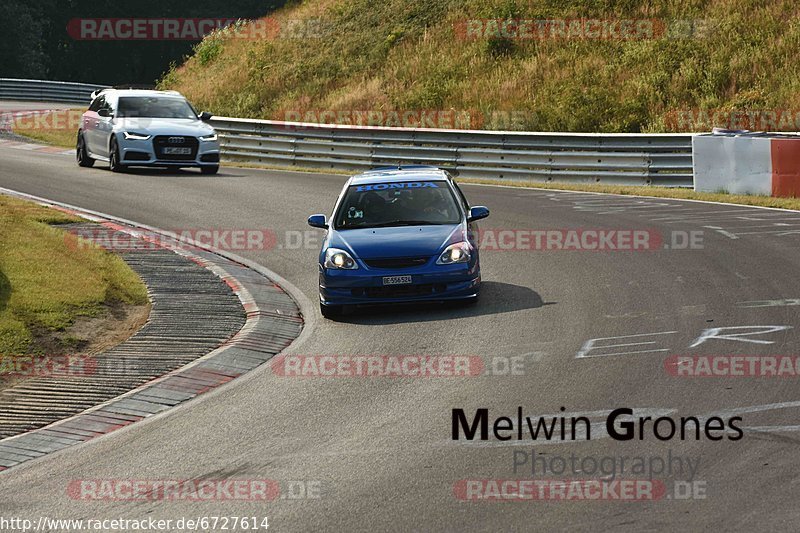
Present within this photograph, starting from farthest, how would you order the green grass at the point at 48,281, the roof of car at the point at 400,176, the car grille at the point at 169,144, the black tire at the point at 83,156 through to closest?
1. the black tire at the point at 83,156
2. the car grille at the point at 169,144
3. the roof of car at the point at 400,176
4. the green grass at the point at 48,281

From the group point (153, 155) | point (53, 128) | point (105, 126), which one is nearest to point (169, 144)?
point (153, 155)

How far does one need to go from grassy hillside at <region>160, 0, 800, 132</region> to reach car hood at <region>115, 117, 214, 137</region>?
35.1 feet

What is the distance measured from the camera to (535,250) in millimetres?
17500

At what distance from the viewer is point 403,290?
527 inches

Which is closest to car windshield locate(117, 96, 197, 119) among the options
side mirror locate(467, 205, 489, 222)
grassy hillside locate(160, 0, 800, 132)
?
grassy hillside locate(160, 0, 800, 132)

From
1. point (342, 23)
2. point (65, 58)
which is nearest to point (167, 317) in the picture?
point (342, 23)

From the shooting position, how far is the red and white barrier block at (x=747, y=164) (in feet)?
73.9

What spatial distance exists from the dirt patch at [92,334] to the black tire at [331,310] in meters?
1.91

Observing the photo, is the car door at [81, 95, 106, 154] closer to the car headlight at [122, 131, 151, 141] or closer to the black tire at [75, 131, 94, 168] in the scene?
the black tire at [75, 131, 94, 168]

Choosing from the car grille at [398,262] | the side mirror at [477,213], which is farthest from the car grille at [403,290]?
the side mirror at [477,213]

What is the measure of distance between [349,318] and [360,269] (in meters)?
0.62

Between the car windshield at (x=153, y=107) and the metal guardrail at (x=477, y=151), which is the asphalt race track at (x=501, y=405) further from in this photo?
the car windshield at (x=153, y=107)

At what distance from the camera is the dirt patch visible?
453 inches

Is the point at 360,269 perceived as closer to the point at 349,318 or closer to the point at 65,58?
the point at 349,318
